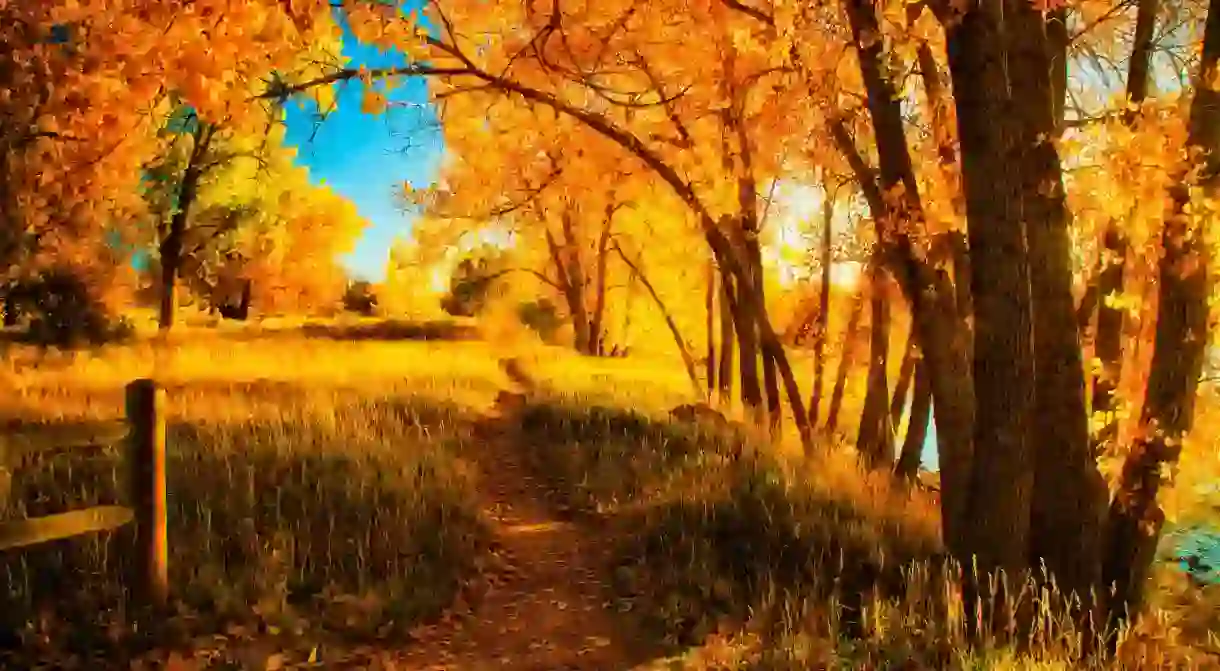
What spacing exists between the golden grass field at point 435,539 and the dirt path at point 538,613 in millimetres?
210

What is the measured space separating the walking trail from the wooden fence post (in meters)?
1.71

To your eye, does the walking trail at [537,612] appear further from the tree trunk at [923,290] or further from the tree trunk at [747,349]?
the tree trunk at [747,349]

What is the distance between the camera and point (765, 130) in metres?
12.9

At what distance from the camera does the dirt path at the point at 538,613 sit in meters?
6.16

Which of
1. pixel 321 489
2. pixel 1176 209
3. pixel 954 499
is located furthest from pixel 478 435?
pixel 1176 209

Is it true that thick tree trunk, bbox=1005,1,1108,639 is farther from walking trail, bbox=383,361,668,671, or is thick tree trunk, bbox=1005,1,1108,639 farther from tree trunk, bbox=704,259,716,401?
tree trunk, bbox=704,259,716,401

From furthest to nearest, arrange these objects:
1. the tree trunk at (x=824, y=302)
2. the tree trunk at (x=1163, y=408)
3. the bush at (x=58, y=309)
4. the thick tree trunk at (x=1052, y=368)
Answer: the bush at (x=58, y=309) < the tree trunk at (x=824, y=302) < the tree trunk at (x=1163, y=408) < the thick tree trunk at (x=1052, y=368)

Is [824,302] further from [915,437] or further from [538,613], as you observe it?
[538,613]

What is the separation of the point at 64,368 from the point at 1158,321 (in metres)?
13.7

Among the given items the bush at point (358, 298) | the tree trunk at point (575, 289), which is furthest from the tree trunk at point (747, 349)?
the bush at point (358, 298)

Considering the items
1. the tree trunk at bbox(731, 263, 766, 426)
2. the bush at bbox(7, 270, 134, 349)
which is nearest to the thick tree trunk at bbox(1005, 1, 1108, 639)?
the tree trunk at bbox(731, 263, 766, 426)

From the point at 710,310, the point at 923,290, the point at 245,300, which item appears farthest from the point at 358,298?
the point at 923,290

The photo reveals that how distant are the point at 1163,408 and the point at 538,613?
5237 mm

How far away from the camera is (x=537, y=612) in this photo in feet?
23.1
